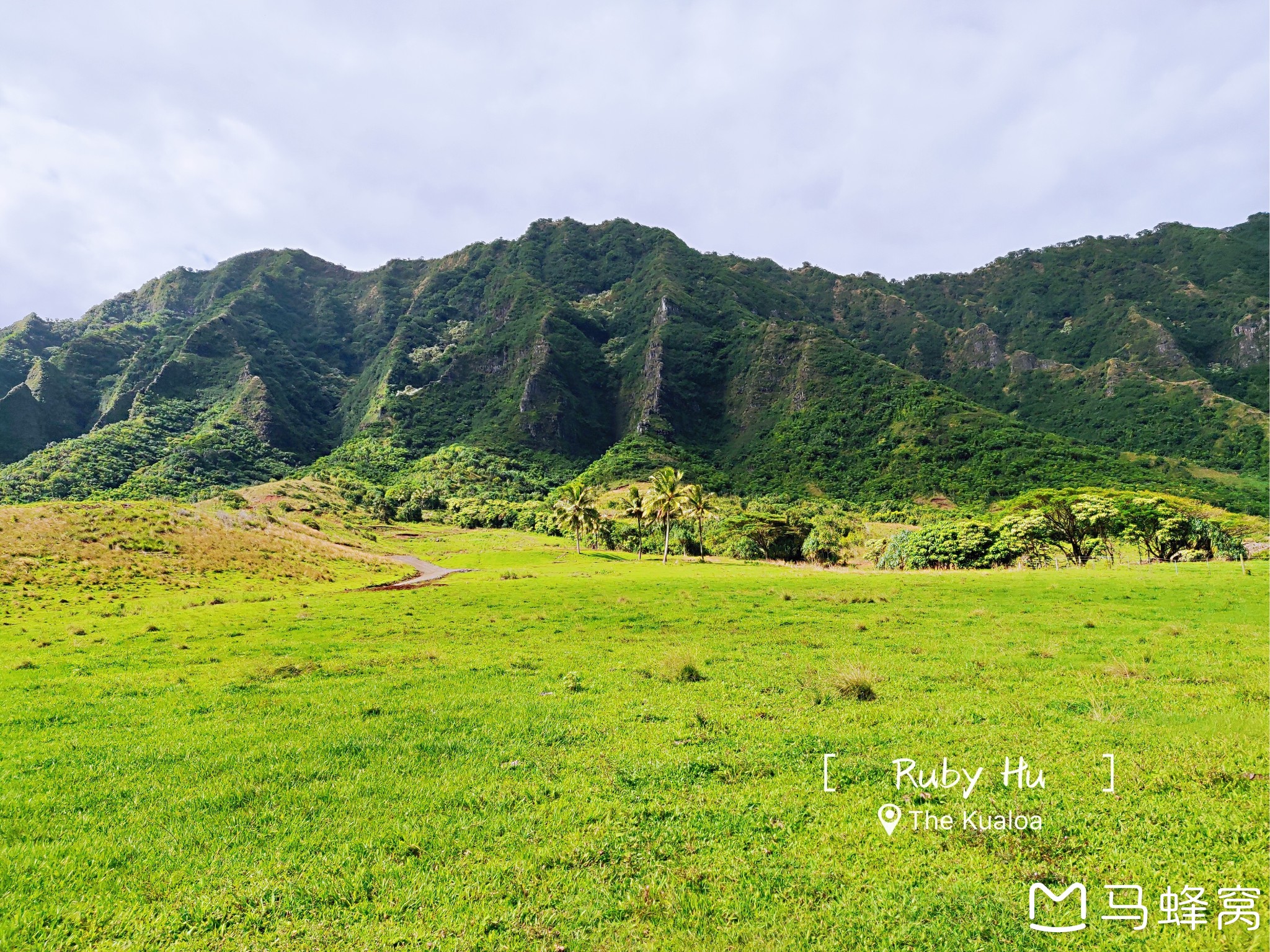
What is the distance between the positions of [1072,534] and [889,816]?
87221 millimetres

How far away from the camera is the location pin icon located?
819 centimetres

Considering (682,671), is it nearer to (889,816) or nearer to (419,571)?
(889,816)

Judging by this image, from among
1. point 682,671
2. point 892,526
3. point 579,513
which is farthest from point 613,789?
point 892,526

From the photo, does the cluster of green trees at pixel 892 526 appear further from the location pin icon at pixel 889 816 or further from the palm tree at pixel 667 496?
the location pin icon at pixel 889 816

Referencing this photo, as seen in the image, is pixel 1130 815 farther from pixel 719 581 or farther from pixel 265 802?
pixel 719 581

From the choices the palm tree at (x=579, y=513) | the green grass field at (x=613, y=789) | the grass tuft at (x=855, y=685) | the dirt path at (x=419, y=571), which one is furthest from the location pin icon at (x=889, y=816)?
the palm tree at (x=579, y=513)

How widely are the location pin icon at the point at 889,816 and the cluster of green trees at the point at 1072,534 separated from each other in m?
73.1

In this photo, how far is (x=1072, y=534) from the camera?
73438 millimetres

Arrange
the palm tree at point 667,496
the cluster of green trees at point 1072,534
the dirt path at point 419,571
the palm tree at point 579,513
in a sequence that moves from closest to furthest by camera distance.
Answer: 1. the dirt path at point 419,571
2. the cluster of green trees at point 1072,534
3. the palm tree at point 667,496
4. the palm tree at point 579,513

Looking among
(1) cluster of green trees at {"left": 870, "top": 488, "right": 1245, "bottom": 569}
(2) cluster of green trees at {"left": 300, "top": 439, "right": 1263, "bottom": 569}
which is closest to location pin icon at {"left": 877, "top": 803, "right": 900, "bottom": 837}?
(2) cluster of green trees at {"left": 300, "top": 439, "right": 1263, "bottom": 569}

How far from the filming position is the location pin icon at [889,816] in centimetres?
819

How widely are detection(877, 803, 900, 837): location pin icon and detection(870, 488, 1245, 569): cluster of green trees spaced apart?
73147 mm

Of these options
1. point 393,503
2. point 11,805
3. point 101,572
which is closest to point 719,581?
point 11,805

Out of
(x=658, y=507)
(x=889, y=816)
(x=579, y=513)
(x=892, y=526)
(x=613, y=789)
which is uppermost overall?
(x=658, y=507)
